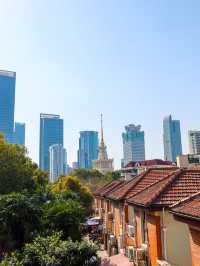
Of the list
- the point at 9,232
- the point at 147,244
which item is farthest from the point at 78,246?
the point at 9,232

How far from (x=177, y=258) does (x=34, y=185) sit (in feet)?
90.3

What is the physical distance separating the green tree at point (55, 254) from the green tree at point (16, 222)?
4438mm

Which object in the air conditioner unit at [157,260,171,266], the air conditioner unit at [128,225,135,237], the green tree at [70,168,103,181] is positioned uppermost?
the green tree at [70,168,103,181]

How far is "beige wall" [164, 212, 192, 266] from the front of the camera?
11.5 m

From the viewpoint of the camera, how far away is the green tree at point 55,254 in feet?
38.7

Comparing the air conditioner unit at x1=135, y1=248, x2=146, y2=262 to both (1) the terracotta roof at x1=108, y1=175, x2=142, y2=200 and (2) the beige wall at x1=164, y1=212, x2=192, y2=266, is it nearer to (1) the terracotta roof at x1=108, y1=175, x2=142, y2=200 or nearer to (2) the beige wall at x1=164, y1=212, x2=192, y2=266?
(2) the beige wall at x1=164, y1=212, x2=192, y2=266

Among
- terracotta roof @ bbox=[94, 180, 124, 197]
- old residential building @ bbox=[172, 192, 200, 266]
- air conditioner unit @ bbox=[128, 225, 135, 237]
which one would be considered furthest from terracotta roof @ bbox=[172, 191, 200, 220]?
terracotta roof @ bbox=[94, 180, 124, 197]

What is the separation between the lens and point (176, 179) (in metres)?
13.9

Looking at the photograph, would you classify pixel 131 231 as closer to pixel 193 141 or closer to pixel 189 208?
pixel 189 208

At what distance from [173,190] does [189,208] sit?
445 centimetres

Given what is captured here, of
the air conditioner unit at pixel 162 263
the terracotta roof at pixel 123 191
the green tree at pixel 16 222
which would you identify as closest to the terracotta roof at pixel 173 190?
the air conditioner unit at pixel 162 263

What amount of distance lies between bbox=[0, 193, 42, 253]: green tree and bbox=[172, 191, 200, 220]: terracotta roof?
10.7m

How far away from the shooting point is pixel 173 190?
41.8 ft

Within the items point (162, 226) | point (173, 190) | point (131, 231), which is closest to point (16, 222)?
point (131, 231)
